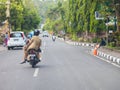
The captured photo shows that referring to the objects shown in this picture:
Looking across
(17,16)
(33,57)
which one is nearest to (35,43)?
(33,57)

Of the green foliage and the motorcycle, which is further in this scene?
the green foliage

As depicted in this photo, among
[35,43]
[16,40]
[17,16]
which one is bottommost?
[16,40]

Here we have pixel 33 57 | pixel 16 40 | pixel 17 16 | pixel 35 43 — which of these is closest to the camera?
pixel 33 57

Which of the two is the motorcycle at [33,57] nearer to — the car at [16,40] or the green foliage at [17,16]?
the car at [16,40]

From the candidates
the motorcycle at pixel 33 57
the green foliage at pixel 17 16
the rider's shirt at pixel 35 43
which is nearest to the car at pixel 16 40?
the green foliage at pixel 17 16

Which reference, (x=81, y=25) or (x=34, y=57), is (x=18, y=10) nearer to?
(x=81, y=25)

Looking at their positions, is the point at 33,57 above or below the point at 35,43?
below

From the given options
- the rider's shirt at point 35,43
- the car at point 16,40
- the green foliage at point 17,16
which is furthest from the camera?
the green foliage at point 17,16

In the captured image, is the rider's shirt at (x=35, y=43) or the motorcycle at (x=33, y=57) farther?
the rider's shirt at (x=35, y=43)

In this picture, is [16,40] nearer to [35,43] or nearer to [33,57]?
[35,43]

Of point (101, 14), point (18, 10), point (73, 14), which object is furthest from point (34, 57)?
point (73, 14)

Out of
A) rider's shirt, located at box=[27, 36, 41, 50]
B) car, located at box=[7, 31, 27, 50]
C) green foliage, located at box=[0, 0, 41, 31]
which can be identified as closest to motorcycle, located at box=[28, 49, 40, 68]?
rider's shirt, located at box=[27, 36, 41, 50]

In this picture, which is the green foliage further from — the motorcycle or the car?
the motorcycle

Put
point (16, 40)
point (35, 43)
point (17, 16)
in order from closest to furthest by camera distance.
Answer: point (35, 43), point (16, 40), point (17, 16)
